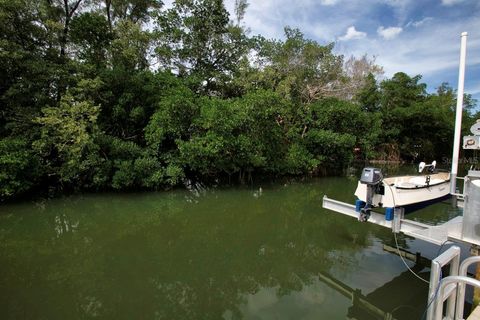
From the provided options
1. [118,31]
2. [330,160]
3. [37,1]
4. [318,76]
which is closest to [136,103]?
[118,31]

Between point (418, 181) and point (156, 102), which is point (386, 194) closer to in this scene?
point (418, 181)

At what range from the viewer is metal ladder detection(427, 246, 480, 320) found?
2256mm

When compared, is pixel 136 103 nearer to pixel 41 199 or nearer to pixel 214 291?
pixel 41 199

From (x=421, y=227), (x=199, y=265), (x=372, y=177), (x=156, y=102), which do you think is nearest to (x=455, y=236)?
(x=421, y=227)

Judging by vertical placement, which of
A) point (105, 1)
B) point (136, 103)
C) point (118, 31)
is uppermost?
point (105, 1)

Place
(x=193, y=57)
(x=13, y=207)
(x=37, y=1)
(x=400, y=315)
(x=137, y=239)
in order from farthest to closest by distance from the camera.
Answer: (x=193, y=57)
(x=37, y=1)
(x=13, y=207)
(x=137, y=239)
(x=400, y=315)

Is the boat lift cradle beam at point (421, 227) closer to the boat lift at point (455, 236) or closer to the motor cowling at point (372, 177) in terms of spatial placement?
the boat lift at point (455, 236)

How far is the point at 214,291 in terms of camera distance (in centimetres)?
411

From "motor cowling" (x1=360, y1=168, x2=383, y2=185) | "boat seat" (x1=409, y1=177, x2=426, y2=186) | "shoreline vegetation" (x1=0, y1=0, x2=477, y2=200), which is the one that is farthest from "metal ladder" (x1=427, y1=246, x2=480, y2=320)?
"shoreline vegetation" (x1=0, y1=0, x2=477, y2=200)

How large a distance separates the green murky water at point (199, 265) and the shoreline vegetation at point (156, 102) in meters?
1.99

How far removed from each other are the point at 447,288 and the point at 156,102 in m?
10.7

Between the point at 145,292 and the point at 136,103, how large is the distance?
29.3 ft

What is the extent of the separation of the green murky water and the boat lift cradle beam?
81cm

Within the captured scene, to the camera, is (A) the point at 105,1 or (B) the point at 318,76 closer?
(A) the point at 105,1
